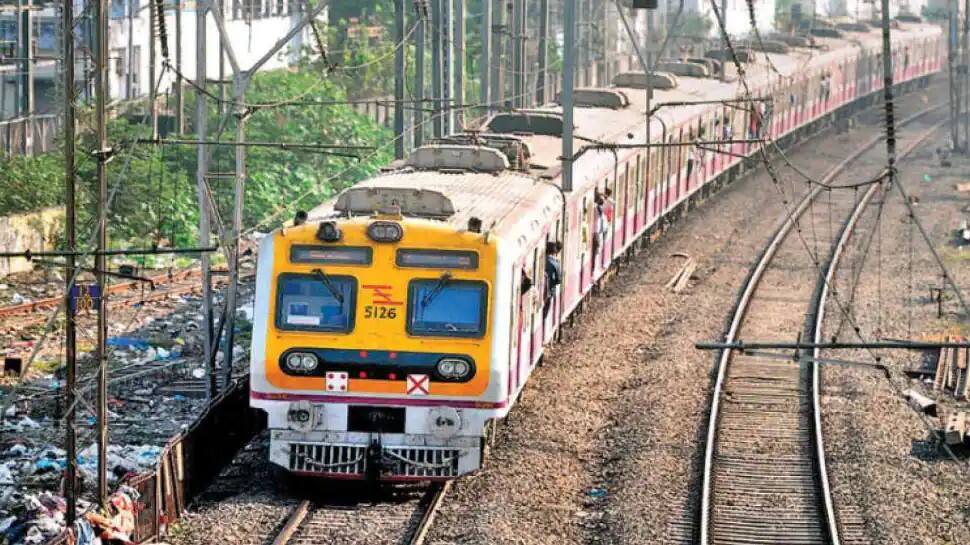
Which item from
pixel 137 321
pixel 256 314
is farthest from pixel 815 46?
pixel 256 314

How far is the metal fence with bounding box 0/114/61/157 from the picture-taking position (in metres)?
34.8

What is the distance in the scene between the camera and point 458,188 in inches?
723

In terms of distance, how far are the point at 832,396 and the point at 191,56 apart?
2889cm

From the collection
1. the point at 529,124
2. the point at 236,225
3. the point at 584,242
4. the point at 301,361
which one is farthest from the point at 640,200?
the point at 301,361

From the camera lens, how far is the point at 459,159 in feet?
66.1

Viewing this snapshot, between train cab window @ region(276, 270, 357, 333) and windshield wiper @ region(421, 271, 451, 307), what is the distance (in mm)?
605

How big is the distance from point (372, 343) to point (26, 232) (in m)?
15.7

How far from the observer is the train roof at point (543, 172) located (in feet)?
56.9

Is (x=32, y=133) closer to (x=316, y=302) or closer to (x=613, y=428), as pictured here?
(x=613, y=428)

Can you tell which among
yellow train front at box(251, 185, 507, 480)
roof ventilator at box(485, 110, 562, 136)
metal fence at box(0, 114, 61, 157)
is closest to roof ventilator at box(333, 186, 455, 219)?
yellow train front at box(251, 185, 507, 480)

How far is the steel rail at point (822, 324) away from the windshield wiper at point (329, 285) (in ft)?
13.3

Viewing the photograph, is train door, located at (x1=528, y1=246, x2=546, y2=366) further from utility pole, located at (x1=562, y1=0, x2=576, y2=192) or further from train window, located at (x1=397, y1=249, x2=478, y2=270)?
utility pole, located at (x1=562, y1=0, x2=576, y2=192)

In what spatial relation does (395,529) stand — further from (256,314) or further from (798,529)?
(798,529)

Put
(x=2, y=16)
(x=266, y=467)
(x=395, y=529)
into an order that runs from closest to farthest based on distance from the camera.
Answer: (x=395, y=529), (x=266, y=467), (x=2, y=16)
